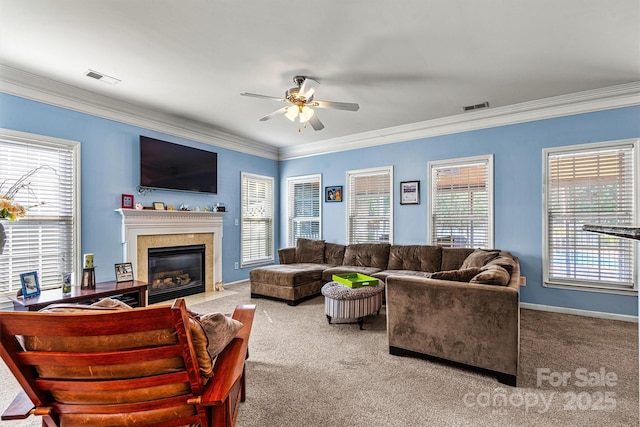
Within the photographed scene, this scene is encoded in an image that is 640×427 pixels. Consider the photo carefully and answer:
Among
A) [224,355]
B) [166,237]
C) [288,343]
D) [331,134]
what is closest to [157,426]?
[224,355]

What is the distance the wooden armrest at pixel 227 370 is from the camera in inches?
44.8

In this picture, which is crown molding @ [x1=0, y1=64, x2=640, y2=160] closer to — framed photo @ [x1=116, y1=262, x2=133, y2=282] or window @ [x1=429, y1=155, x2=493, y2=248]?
window @ [x1=429, y1=155, x2=493, y2=248]

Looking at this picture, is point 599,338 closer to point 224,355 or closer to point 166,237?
point 224,355

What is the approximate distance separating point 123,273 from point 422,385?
11.0 feet

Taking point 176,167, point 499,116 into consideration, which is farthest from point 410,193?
point 176,167

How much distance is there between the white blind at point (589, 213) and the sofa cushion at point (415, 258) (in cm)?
137

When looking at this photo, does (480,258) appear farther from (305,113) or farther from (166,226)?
(166,226)

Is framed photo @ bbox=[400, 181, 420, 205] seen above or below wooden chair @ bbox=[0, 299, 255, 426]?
above

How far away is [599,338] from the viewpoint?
10.0ft

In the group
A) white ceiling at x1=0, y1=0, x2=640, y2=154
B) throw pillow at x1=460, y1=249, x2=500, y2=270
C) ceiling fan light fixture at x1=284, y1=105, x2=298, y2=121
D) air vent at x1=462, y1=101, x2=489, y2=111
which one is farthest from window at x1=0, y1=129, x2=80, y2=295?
air vent at x1=462, y1=101, x2=489, y2=111

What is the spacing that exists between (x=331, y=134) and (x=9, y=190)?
14.2ft

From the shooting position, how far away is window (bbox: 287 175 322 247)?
20.4ft

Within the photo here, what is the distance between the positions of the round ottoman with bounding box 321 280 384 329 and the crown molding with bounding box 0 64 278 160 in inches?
134

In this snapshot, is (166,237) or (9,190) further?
(166,237)
